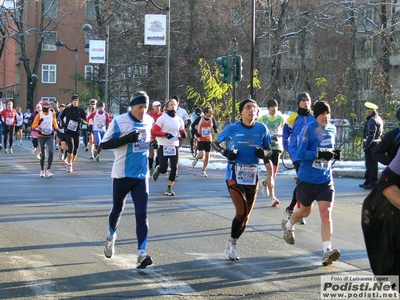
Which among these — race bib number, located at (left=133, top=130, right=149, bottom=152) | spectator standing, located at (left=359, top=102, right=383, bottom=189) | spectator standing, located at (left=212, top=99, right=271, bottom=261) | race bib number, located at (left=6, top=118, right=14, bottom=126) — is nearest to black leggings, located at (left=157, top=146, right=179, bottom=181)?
spectator standing, located at (left=359, top=102, right=383, bottom=189)

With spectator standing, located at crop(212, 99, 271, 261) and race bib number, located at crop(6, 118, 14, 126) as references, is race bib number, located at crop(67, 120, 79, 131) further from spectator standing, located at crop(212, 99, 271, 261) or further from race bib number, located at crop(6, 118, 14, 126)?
spectator standing, located at crop(212, 99, 271, 261)

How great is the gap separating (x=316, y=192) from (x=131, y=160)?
2.07 metres

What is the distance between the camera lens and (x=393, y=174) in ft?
17.4

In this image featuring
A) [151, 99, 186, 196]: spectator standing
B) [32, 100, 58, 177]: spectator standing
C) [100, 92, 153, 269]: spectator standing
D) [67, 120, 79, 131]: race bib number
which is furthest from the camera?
[67, 120, 79, 131]: race bib number

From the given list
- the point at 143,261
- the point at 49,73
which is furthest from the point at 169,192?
the point at 49,73

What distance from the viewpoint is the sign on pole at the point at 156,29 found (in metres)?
28.2

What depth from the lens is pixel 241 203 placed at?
343 inches

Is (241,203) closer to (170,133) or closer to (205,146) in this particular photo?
(170,133)

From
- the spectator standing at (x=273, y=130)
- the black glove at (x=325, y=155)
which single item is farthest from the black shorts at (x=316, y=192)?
the spectator standing at (x=273, y=130)

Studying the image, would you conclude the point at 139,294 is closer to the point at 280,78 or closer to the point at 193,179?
the point at 193,179

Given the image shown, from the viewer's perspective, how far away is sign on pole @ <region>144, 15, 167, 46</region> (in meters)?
28.2

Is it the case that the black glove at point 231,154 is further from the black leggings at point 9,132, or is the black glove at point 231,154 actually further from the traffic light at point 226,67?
the black leggings at point 9,132

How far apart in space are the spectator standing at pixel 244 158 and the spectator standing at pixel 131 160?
0.99 m

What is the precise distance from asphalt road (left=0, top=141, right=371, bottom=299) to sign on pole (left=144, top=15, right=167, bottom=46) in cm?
1330
